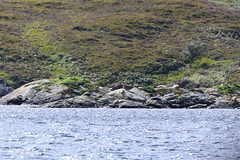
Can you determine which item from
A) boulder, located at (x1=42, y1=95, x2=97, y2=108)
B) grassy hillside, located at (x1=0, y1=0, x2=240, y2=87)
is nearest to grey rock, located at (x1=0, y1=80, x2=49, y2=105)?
boulder, located at (x1=42, y1=95, x2=97, y2=108)

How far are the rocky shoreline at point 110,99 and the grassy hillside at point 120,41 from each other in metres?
15.7

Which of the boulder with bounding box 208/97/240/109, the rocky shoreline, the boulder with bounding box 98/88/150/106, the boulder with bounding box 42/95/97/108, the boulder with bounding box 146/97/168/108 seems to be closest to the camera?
the boulder with bounding box 42/95/97/108

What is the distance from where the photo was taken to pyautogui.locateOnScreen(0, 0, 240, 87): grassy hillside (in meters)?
92.4

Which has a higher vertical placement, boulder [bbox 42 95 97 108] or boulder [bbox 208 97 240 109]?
boulder [bbox 42 95 97 108]

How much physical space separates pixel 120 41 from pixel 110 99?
52240 mm

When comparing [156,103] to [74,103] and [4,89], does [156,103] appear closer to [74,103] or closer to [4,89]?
[74,103]

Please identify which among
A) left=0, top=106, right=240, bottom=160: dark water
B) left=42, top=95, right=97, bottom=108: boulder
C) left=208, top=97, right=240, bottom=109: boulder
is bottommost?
left=208, top=97, right=240, bottom=109: boulder

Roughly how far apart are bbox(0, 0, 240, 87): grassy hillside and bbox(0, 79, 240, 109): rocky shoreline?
1571 cm

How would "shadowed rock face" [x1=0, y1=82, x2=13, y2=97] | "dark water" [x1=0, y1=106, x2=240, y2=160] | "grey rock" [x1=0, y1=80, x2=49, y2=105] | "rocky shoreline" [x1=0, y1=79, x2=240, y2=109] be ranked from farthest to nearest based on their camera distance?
"shadowed rock face" [x1=0, y1=82, x2=13, y2=97]
"grey rock" [x1=0, y1=80, x2=49, y2=105]
"rocky shoreline" [x1=0, y1=79, x2=240, y2=109]
"dark water" [x1=0, y1=106, x2=240, y2=160]

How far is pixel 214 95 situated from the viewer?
67.9m

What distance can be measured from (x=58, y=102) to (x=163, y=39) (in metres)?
66.6

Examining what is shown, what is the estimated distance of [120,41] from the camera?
374ft

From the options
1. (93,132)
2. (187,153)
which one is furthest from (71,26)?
(187,153)

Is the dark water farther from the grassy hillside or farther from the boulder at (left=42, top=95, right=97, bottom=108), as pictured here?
the grassy hillside
